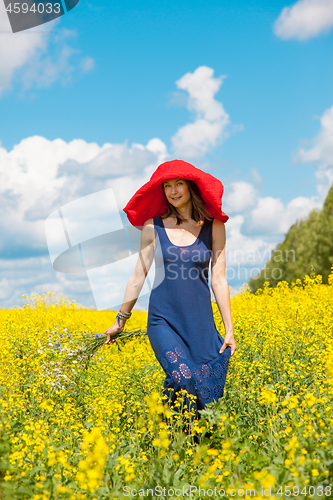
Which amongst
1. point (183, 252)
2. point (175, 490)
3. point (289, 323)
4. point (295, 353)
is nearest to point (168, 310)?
point (183, 252)

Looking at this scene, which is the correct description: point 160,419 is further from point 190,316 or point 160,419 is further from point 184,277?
point 184,277

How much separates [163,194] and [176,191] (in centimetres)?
24

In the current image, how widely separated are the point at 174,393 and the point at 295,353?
1919mm

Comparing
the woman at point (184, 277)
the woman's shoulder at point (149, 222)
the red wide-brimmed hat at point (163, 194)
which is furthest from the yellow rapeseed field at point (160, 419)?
the red wide-brimmed hat at point (163, 194)

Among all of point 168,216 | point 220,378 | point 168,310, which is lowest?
point 220,378

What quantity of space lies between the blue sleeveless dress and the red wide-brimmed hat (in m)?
0.35

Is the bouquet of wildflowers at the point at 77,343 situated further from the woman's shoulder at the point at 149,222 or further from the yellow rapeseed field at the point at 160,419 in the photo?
the woman's shoulder at the point at 149,222

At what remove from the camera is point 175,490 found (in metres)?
2.53

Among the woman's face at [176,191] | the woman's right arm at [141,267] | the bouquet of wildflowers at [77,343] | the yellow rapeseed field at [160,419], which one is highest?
the woman's face at [176,191]

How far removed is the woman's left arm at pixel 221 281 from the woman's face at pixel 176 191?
14.7 inches

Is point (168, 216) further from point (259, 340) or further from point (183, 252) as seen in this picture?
point (259, 340)

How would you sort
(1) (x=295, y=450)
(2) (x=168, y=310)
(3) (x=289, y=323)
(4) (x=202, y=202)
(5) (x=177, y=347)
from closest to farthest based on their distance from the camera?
(1) (x=295, y=450), (5) (x=177, y=347), (2) (x=168, y=310), (4) (x=202, y=202), (3) (x=289, y=323)

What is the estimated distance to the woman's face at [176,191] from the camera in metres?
4.00

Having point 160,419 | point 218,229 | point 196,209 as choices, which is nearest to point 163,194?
point 196,209
